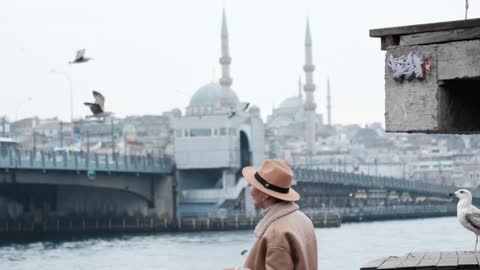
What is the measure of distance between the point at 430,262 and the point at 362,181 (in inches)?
4798

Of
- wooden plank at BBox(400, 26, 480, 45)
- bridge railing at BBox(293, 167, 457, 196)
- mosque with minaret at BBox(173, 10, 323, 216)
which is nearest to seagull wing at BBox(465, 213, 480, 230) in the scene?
wooden plank at BBox(400, 26, 480, 45)

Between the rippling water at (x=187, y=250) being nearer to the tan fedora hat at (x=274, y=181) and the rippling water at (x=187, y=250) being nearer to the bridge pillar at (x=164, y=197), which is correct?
the bridge pillar at (x=164, y=197)

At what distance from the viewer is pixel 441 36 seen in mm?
8719

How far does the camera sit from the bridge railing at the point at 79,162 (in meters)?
85.8

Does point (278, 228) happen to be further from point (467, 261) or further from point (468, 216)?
point (468, 216)

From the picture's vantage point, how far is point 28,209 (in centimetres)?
9612

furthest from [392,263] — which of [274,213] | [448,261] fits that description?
[274,213]

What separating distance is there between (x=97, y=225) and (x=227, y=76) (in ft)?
198

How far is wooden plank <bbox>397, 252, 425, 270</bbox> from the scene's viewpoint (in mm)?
9969

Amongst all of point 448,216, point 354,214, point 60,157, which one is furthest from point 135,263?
point 448,216

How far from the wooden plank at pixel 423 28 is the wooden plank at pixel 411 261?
1.72 m

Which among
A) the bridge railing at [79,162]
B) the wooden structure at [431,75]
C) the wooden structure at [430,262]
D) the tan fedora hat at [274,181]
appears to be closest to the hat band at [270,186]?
the tan fedora hat at [274,181]

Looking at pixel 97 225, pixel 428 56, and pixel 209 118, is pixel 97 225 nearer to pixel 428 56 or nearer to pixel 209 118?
pixel 209 118

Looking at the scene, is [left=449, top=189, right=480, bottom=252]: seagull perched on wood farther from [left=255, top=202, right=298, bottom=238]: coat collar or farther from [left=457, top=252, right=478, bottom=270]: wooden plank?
[left=255, top=202, right=298, bottom=238]: coat collar
